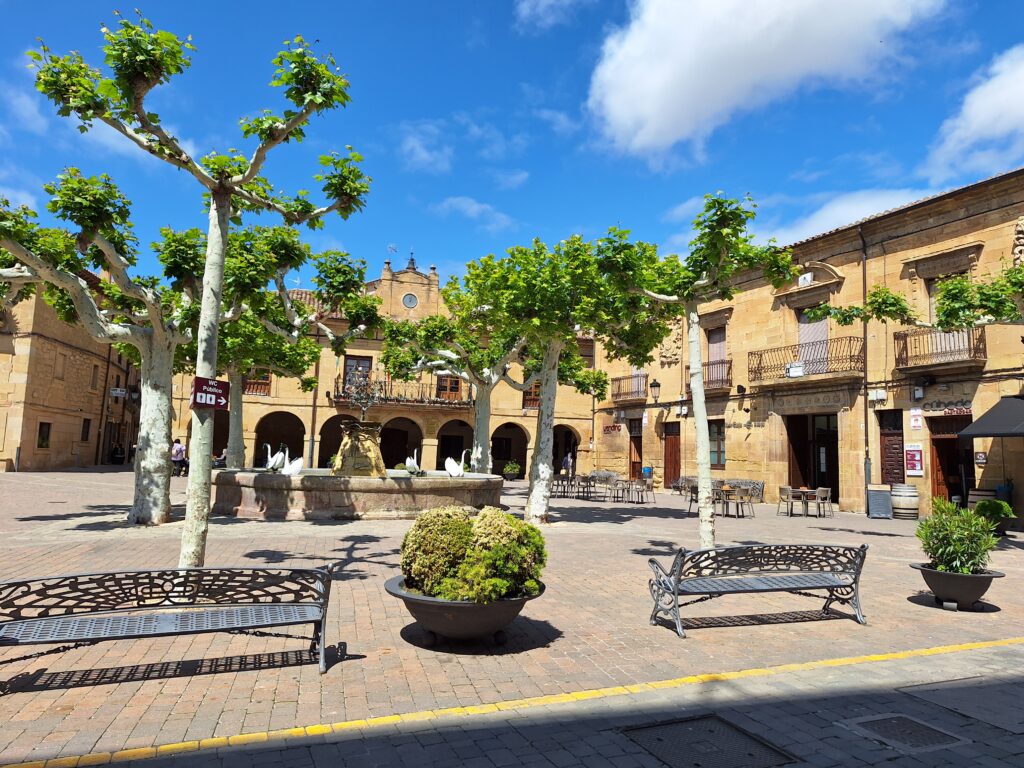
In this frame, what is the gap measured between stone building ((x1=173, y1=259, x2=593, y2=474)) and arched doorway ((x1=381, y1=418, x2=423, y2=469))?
0.05 metres

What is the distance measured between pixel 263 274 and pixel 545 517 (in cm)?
714

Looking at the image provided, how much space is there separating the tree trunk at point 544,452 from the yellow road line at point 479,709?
8577 mm

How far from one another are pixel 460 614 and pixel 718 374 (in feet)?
64.6

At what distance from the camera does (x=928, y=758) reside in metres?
3.15

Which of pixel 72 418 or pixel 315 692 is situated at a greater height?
pixel 72 418

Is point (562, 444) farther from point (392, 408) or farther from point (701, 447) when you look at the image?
point (701, 447)

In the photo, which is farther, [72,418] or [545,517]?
[72,418]

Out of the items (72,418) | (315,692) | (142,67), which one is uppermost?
(142,67)

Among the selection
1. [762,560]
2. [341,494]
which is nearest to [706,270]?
[762,560]

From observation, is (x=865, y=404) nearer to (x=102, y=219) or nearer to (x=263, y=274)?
A: (x=263, y=274)

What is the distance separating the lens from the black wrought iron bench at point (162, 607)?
3840 millimetres

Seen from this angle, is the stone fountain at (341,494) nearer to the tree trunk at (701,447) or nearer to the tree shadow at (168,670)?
the tree trunk at (701,447)

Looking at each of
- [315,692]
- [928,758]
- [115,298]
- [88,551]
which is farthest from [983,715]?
[115,298]

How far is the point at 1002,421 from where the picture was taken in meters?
13.4
